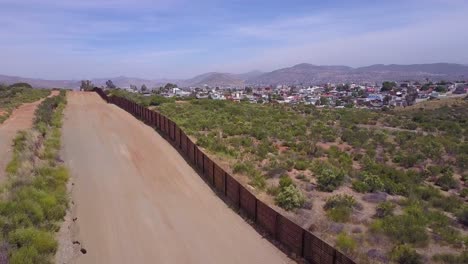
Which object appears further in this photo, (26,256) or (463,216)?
(463,216)

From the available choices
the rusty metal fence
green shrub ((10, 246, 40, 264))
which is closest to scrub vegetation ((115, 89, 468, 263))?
the rusty metal fence

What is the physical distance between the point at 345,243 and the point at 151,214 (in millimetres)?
7394

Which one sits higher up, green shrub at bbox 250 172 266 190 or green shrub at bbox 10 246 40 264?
green shrub at bbox 250 172 266 190

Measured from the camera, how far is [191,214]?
1611 cm

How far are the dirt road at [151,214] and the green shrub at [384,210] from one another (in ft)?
15.4

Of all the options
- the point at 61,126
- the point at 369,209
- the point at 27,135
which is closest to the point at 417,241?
the point at 369,209

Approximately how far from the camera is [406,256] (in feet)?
37.2

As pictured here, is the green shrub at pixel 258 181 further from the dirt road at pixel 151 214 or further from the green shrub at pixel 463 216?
Answer: the green shrub at pixel 463 216

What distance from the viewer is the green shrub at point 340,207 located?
14.8 m

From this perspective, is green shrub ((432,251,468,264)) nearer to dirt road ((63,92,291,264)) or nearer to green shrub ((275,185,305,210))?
dirt road ((63,92,291,264))

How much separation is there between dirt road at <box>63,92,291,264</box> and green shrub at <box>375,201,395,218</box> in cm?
469

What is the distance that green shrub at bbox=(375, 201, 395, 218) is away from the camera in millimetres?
15180

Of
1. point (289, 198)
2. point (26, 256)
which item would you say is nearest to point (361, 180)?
point (289, 198)

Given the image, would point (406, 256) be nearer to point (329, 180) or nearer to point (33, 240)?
point (329, 180)
